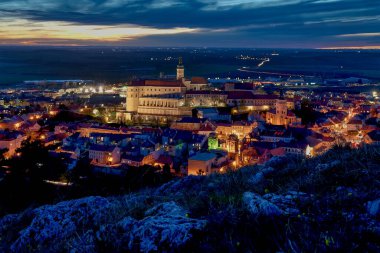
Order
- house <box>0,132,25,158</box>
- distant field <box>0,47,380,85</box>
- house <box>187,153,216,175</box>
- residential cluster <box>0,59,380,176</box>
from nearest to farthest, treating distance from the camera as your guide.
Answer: house <box>187,153,216,175</box> < residential cluster <box>0,59,380,176</box> < house <box>0,132,25,158</box> < distant field <box>0,47,380,85</box>

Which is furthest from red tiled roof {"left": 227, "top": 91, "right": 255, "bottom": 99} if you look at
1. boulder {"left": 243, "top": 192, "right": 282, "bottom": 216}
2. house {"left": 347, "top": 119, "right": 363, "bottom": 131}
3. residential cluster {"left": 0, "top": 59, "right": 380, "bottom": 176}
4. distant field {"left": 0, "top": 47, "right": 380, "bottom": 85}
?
distant field {"left": 0, "top": 47, "right": 380, "bottom": 85}

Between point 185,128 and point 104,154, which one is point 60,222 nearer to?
point 104,154

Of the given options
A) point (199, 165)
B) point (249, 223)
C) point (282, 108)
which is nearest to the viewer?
point (249, 223)

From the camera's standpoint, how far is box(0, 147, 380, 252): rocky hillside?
91.7 inches

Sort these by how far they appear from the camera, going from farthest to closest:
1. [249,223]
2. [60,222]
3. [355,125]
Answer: [355,125] < [60,222] < [249,223]

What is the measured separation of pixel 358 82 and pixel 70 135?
5713 centimetres

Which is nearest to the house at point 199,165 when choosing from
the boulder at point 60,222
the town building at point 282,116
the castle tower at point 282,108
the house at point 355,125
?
the town building at point 282,116

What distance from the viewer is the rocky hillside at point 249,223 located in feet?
7.64

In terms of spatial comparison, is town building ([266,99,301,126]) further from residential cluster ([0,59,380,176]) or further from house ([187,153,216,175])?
house ([187,153,216,175])

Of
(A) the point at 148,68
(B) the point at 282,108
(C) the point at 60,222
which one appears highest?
(C) the point at 60,222

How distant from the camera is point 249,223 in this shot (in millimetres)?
2535

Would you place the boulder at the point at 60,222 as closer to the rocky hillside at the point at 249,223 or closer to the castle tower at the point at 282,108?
the rocky hillside at the point at 249,223

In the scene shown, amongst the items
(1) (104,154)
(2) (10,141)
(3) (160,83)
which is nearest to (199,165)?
(1) (104,154)

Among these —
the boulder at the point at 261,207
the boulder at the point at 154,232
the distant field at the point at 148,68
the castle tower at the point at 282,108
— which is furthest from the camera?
the distant field at the point at 148,68
